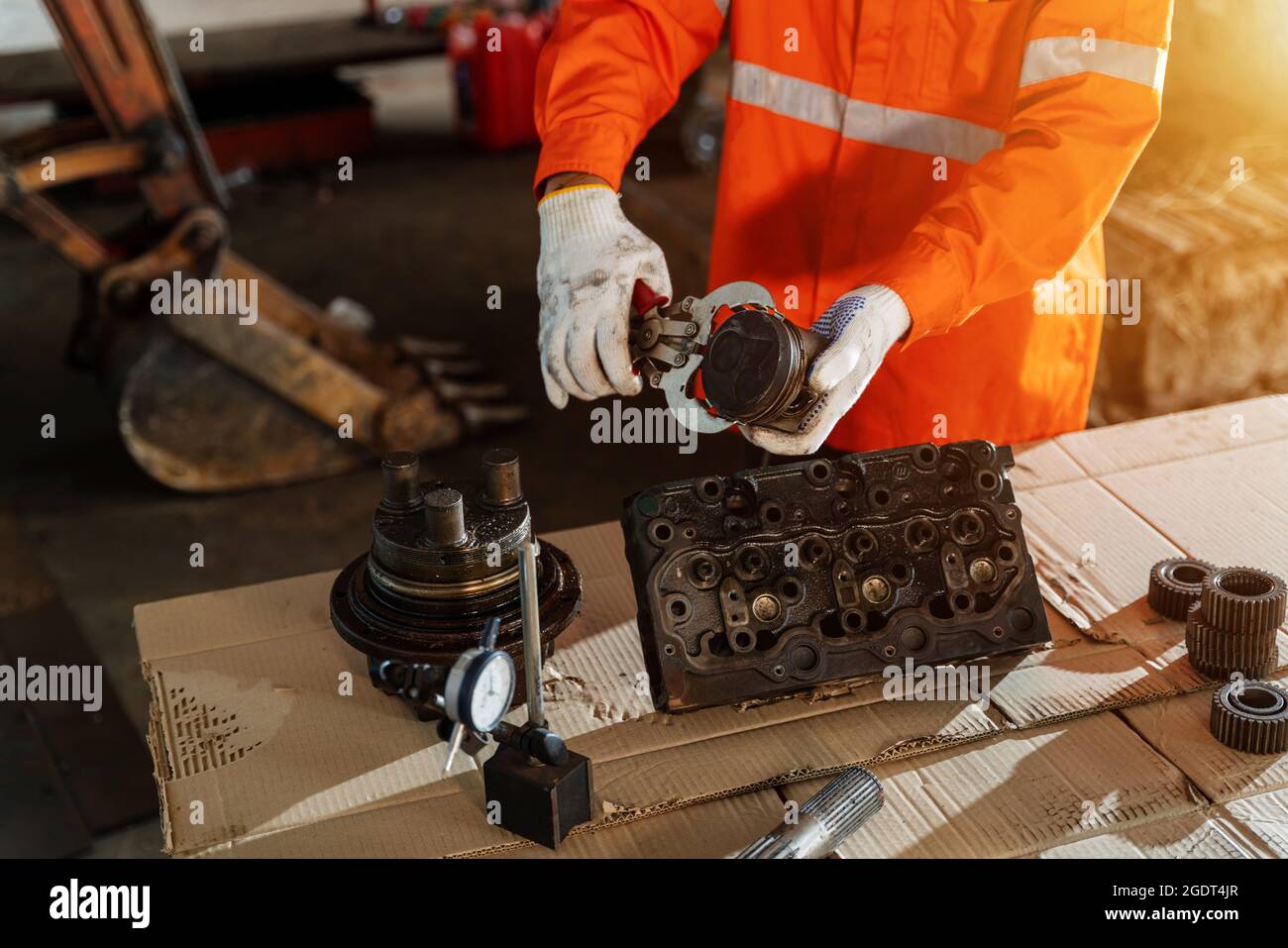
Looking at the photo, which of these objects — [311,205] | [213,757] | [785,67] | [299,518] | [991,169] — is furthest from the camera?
[311,205]

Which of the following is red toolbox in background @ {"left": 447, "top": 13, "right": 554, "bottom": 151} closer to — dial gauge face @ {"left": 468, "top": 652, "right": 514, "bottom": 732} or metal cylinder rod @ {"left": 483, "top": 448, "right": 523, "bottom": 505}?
metal cylinder rod @ {"left": 483, "top": 448, "right": 523, "bottom": 505}

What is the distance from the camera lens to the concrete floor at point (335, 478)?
327cm

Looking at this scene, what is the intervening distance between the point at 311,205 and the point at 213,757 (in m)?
4.68

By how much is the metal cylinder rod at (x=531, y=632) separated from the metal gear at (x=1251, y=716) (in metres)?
0.73

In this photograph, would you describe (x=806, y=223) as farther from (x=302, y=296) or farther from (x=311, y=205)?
(x=311, y=205)

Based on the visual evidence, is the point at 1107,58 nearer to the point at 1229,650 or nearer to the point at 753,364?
the point at 753,364

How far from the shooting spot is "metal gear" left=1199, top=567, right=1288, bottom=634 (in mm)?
1396

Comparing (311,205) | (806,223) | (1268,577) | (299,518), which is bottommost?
(299,518)

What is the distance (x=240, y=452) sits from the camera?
11.5ft

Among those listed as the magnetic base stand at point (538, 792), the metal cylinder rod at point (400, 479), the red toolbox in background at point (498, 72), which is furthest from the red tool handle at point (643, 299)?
the red toolbox in background at point (498, 72)

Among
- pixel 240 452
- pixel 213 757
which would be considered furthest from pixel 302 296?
pixel 213 757

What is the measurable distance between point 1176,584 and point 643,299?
739mm

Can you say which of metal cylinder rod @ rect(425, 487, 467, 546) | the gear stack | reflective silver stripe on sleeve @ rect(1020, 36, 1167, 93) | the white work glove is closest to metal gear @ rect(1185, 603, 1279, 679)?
the gear stack

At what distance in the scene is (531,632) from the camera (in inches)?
48.4
